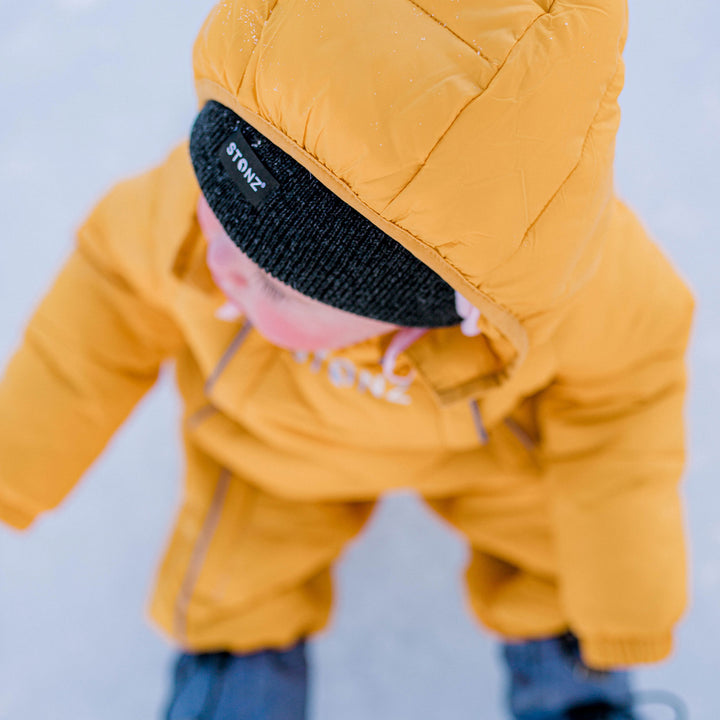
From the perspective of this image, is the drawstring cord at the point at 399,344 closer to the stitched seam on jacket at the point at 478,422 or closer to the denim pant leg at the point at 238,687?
the stitched seam on jacket at the point at 478,422

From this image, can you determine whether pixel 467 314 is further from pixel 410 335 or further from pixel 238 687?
pixel 238 687

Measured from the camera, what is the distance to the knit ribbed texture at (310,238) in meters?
0.45

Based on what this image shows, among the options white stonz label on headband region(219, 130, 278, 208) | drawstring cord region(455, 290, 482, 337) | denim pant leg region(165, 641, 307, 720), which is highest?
white stonz label on headband region(219, 130, 278, 208)

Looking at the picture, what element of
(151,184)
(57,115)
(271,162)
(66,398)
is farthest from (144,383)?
(57,115)

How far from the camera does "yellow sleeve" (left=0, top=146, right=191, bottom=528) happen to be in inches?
27.0

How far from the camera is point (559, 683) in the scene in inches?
31.7

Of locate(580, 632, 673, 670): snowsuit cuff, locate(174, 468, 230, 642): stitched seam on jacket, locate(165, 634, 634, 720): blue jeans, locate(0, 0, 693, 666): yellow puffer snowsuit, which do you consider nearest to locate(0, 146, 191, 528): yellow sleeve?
locate(0, 0, 693, 666): yellow puffer snowsuit

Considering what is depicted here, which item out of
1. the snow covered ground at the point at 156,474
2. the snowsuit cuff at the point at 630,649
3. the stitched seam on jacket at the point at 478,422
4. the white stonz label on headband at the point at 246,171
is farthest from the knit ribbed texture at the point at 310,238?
the snow covered ground at the point at 156,474

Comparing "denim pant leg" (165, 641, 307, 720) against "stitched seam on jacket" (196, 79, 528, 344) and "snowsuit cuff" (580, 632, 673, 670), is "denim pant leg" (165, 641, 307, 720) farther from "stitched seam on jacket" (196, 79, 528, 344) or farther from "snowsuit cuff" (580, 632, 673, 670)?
"stitched seam on jacket" (196, 79, 528, 344)

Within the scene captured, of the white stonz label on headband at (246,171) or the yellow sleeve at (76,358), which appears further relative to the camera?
the yellow sleeve at (76,358)

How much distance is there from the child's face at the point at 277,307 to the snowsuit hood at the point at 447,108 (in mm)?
104

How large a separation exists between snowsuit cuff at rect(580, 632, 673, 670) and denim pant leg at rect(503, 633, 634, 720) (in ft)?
0.35

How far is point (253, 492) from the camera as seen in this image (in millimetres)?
819

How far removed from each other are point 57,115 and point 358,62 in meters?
0.85
